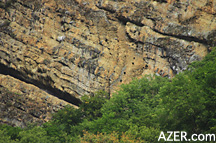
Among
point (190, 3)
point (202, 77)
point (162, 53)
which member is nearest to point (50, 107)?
point (162, 53)

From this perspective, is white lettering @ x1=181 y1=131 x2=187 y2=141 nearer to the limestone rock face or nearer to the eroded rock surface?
the limestone rock face

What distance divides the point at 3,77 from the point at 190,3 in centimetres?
3054

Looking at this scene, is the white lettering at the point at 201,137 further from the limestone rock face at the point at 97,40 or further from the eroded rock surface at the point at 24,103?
the eroded rock surface at the point at 24,103

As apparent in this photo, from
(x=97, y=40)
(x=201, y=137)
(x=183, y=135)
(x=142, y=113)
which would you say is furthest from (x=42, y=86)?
(x=201, y=137)

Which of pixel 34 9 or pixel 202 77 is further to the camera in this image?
pixel 34 9

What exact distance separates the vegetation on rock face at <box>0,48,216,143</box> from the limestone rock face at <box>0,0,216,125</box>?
6.50 metres

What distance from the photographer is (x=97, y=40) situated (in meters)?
68.9

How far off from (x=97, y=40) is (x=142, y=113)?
73.7ft

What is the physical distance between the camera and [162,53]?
66.2m

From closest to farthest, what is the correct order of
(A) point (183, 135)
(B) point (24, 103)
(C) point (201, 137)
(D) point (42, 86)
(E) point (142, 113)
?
1. (C) point (201, 137)
2. (A) point (183, 135)
3. (E) point (142, 113)
4. (B) point (24, 103)
5. (D) point (42, 86)

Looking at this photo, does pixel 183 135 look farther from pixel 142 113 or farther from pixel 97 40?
pixel 97 40

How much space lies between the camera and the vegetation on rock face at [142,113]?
3259 centimetres

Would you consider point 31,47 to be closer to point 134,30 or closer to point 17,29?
point 17,29

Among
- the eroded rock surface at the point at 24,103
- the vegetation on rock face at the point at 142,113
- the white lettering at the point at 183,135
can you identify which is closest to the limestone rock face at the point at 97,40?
the eroded rock surface at the point at 24,103
